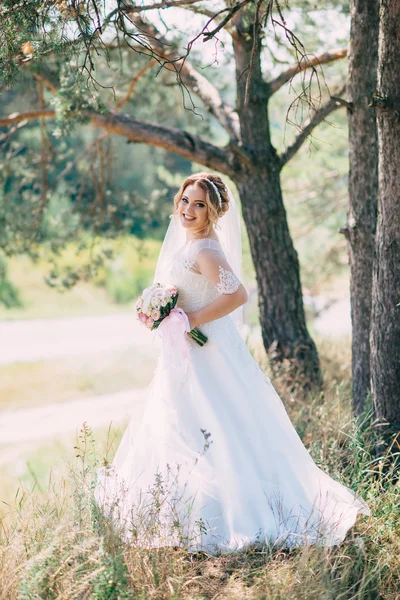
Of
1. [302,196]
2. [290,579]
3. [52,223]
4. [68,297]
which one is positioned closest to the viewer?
[290,579]

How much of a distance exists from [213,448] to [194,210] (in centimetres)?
133

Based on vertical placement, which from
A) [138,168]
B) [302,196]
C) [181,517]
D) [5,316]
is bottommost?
[181,517]

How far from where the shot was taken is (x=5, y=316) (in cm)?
2300

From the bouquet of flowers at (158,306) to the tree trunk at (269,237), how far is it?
106 inches

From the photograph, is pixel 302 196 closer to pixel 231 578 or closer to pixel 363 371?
pixel 363 371

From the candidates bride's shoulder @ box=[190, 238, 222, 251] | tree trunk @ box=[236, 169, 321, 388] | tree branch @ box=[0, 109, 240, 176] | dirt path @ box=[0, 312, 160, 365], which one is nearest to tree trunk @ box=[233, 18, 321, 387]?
tree trunk @ box=[236, 169, 321, 388]

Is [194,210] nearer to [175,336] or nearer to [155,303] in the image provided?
[155,303]

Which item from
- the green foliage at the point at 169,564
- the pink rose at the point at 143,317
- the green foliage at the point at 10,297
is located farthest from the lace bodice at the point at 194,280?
the green foliage at the point at 10,297

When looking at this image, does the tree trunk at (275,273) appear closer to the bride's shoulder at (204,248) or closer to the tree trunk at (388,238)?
the tree trunk at (388,238)

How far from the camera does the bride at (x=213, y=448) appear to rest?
3457mm

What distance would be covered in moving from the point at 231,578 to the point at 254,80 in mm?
4586

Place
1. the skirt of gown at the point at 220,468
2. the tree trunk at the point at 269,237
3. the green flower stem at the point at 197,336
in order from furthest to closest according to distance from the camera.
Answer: the tree trunk at the point at 269,237
the green flower stem at the point at 197,336
the skirt of gown at the point at 220,468

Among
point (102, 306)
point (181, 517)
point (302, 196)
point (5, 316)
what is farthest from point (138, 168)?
point (181, 517)

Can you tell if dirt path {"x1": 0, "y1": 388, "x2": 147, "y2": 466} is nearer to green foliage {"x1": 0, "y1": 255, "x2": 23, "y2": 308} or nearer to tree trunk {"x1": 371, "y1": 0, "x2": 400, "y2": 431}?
tree trunk {"x1": 371, "y1": 0, "x2": 400, "y2": 431}
